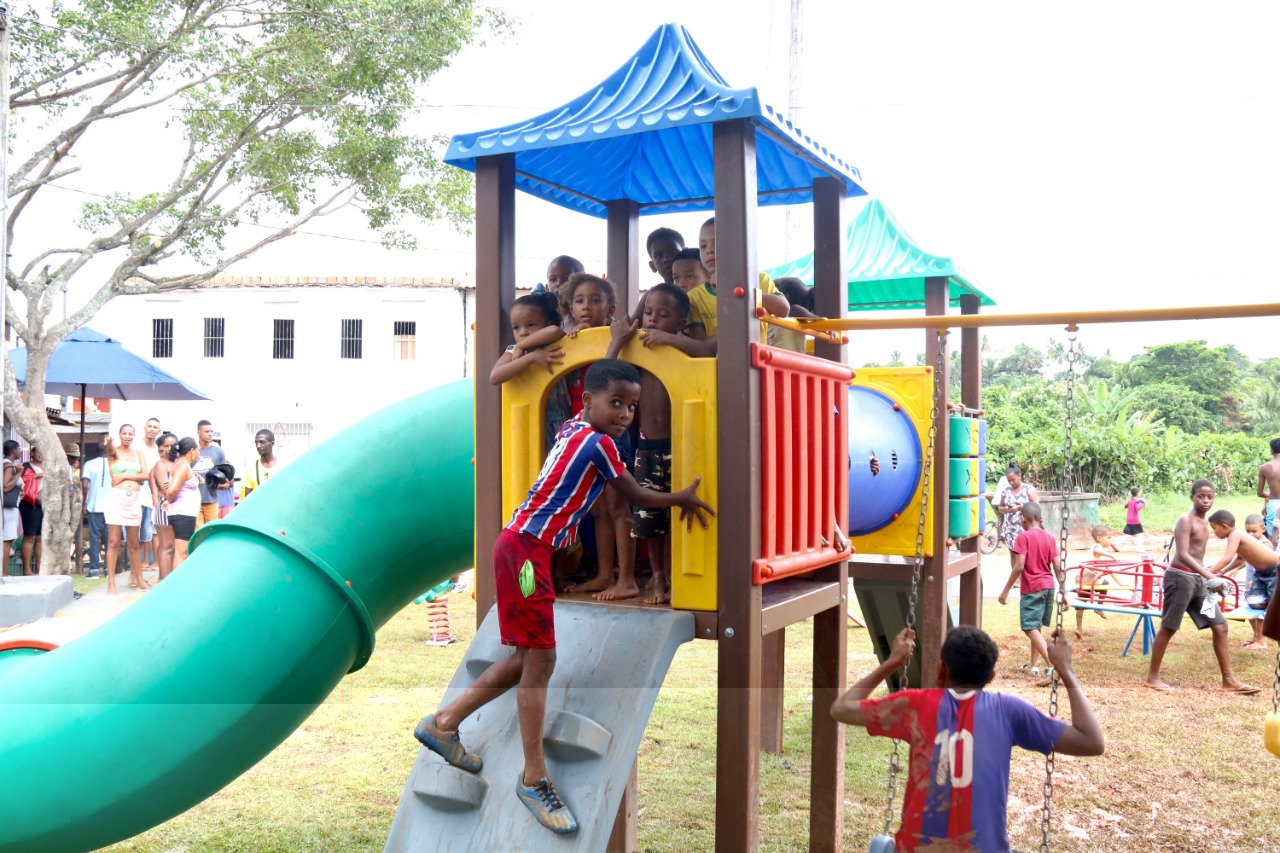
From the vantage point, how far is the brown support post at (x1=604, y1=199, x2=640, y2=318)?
623 cm

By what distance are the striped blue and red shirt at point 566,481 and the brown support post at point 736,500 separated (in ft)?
1.59

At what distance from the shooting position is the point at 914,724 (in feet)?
10.7

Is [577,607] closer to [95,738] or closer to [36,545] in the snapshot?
[95,738]

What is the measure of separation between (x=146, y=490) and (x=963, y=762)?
12.3 metres

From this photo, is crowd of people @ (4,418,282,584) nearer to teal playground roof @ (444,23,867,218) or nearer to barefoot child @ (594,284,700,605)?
teal playground roof @ (444,23,867,218)

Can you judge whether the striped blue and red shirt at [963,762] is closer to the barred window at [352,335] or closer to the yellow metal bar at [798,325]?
the yellow metal bar at [798,325]

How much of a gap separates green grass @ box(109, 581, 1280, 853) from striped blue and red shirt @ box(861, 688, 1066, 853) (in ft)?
8.27

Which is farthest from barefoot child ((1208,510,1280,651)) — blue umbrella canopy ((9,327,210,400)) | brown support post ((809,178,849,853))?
blue umbrella canopy ((9,327,210,400))

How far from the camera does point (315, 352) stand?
31141mm

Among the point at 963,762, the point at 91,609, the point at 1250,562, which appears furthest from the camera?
the point at 91,609

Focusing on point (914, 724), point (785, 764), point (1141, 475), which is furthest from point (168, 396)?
point (1141, 475)

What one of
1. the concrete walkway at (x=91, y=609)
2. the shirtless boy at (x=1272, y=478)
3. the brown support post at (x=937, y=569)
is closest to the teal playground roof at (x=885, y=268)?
the brown support post at (x=937, y=569)

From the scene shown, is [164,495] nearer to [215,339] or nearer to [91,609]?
[91,609]


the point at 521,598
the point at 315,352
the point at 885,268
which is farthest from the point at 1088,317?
the point at 315,352
